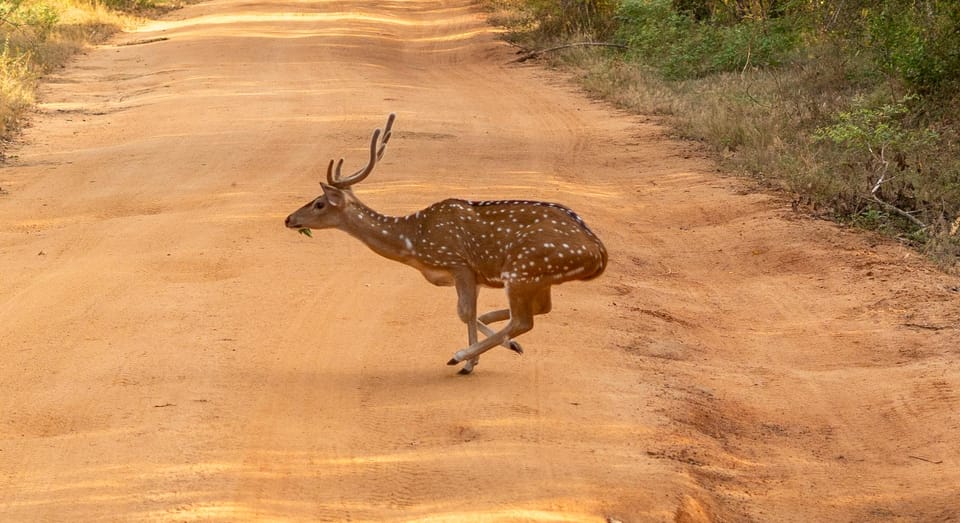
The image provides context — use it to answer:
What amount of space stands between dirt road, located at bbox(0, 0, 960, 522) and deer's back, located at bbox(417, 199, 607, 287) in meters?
0.70

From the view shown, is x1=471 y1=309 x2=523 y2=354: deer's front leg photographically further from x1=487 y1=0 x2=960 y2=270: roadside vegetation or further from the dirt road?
x1=487 y1=0 x2=960 y2=270: roadside vegetation

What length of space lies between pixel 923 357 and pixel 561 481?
3.80 m

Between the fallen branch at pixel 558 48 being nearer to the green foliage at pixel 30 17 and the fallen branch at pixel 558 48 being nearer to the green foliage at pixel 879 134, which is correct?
the green foliage at pixel 30 17

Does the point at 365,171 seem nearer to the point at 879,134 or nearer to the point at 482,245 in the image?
the point at 482,245

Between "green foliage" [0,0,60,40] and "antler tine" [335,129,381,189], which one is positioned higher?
"antler tine" [335,129,381,189]

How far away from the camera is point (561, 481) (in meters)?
6.18

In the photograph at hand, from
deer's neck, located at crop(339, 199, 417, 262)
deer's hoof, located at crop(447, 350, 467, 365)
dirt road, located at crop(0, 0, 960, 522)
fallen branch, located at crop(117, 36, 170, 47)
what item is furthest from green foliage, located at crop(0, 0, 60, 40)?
deer's hoof, located at crop(447, 350, 467, 365)

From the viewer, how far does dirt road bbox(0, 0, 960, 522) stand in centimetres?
618

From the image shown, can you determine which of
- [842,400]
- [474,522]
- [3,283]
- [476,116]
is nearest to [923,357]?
[842,400]

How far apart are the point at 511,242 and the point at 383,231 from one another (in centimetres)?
90

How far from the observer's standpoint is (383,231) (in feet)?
26.3

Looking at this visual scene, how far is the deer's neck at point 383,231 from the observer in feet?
26.1

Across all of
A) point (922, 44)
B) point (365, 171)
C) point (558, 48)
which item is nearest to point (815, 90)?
point (922, 44)

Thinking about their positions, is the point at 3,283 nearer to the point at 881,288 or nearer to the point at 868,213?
the point at 881,288
